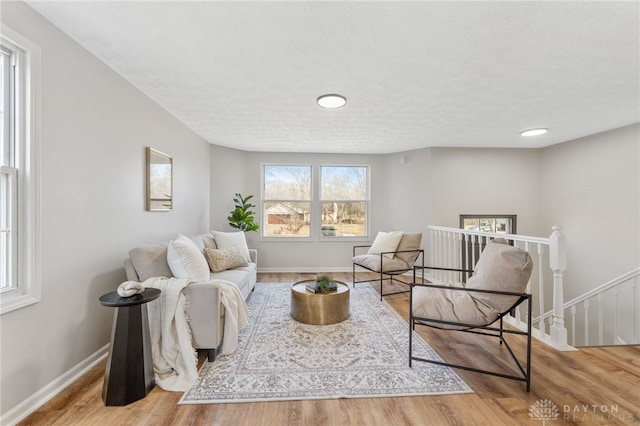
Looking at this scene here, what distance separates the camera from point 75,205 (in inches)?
77.7

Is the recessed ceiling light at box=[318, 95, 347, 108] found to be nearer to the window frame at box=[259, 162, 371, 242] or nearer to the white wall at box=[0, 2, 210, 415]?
the white wall at box=[0, 2, 210, 415]

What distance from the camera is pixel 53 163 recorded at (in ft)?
5.88

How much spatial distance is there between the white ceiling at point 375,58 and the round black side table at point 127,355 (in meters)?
1.76

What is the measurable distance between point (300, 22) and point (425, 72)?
44.9 inches

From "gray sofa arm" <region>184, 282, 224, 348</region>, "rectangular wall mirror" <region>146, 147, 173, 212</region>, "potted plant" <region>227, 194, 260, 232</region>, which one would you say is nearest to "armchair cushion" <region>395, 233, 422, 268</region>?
"potted plant" <region>227, 194, 260, 232</region>

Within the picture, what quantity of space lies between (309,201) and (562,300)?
395 centimetres

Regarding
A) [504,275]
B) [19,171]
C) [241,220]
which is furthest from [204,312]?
[241,220]

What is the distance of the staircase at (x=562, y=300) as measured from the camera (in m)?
2.44

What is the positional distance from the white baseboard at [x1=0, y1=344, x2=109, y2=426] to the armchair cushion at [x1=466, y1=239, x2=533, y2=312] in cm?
297

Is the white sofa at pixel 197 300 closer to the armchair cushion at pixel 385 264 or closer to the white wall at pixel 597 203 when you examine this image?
the armchair cushion at pixel 385 264

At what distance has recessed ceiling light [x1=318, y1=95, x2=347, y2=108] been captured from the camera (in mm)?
2713

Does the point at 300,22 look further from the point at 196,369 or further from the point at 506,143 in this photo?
the point at 506,143

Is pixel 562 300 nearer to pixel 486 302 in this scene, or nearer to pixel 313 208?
pixel 486 302

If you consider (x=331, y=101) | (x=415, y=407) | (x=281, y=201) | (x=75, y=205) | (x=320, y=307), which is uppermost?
(x=331, y=101)
